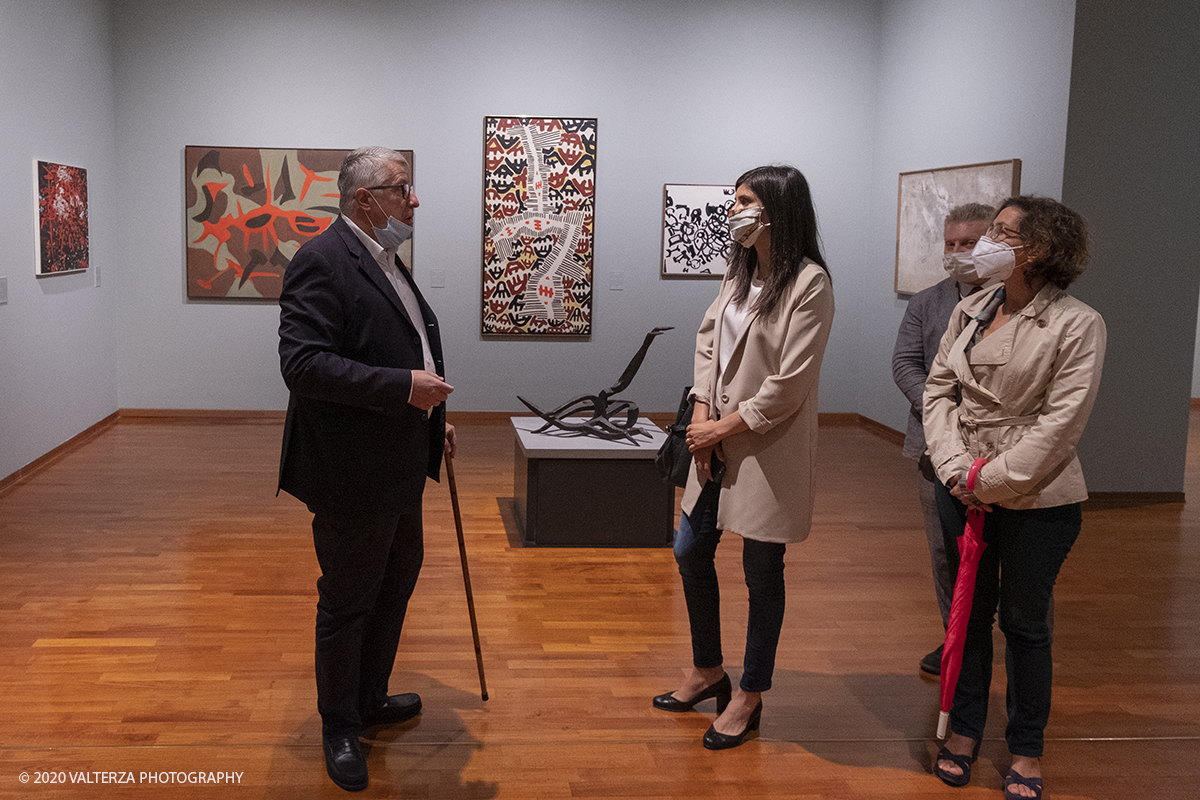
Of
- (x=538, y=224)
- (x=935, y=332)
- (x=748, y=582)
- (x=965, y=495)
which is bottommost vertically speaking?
(x=748, y=582)

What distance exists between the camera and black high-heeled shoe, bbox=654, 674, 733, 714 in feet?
11.0

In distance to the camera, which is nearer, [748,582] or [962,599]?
[962,599]

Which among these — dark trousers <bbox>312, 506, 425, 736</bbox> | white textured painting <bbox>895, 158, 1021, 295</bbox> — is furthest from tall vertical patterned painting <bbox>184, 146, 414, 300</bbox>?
dark trousers <bbox>312, 506, 425, 736</bbox>

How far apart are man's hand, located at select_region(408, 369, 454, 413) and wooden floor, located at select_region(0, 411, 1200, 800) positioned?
102 centimetres

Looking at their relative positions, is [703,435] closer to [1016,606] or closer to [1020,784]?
[1016,606]

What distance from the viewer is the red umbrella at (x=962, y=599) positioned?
9.15 ft

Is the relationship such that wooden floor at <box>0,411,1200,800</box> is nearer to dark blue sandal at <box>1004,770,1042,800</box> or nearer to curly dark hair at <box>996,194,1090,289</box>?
dark blue sandal at <box>1004,770,1042,800</box>

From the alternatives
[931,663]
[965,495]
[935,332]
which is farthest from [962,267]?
[931,663]

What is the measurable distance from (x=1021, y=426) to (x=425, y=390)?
4.85 ft

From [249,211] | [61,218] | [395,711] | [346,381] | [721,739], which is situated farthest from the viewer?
[249,211]

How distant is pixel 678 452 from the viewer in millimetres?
3170

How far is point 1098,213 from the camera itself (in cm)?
612

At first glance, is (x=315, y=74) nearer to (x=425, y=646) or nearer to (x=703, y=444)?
(x=425, y=646)

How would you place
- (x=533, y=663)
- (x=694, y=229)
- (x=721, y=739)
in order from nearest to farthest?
(x=721, y=739)
(x=533, y=663)
(x=694, y=229)
